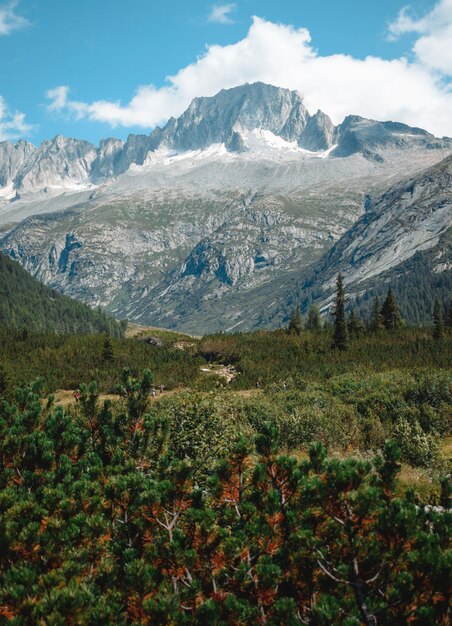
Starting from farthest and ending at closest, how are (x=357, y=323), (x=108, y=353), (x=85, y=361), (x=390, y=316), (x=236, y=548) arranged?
1. (x=390, y=316)
2. (x=357, y=323)
3. (x=108, y=353)
4. (x=85, y=361)
5. (x=236, y=548)

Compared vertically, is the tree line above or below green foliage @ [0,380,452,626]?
below

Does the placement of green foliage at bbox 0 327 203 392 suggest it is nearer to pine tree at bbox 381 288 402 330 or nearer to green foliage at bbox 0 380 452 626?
green foliage at bbox 0 380 452 626

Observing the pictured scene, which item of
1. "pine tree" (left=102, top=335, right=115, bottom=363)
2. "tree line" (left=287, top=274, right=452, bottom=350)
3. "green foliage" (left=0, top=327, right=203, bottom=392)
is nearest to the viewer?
Result: "green foliage" (left=0, top=327, right=203, bottom=392)

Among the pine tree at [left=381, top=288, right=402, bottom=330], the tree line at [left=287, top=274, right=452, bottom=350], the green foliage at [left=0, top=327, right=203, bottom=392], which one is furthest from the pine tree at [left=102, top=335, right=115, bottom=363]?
the pine tree at [left=381, top=288, right=402, bottom=330]

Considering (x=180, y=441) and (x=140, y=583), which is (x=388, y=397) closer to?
(x=180, y=441)

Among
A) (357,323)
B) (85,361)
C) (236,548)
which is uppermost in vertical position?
(236,548)

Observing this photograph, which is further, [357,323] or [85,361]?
[357,323]

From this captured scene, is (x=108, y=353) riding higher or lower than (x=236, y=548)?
lower

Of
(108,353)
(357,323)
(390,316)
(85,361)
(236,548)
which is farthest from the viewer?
(390,316)

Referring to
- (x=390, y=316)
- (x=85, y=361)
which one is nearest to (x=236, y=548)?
(x=85, y=361)

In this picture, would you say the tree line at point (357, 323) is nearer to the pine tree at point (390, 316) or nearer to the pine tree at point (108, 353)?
the pine tree at point (390, 316)

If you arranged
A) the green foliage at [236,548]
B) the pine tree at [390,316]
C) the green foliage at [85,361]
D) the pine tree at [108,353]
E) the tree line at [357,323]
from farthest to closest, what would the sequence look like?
the pine tree at [390,316], the tree line at [357,323], the pine tree at [108,353], the green foliage at [85,361], the green foliage at [236,548]

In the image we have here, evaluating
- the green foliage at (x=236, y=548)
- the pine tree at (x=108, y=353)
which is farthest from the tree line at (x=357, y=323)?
the green foliage at (x=236, y=548)

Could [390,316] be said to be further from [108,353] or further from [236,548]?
[236,548]
